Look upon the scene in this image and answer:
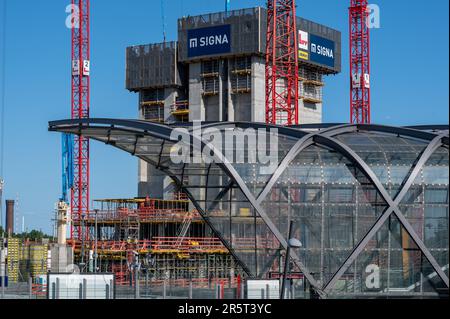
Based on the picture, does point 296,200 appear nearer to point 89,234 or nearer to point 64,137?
point 89,234

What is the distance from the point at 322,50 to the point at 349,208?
8516 centimetres

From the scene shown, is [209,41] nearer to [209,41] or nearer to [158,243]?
[209,41]

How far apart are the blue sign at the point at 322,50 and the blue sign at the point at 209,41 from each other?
12.1m

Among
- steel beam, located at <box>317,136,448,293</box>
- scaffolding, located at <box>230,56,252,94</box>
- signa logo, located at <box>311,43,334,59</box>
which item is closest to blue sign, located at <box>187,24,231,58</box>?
scaffolding, located at <box>230,56,252,94</box>

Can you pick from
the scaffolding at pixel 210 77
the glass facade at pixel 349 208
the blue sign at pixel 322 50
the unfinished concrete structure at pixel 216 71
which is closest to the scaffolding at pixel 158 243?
the unfinished concrete structure at pixel 216 71

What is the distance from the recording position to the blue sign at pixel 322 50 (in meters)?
119

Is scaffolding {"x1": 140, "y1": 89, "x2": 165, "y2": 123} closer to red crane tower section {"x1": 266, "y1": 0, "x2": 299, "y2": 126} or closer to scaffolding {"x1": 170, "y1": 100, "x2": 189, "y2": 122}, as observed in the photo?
scaffolding {"x1": 170, "y1": 100, "x2": 189, "y2": 122}

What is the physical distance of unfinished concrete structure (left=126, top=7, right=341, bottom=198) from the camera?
111m

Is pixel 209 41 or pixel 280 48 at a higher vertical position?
pixel 209 41

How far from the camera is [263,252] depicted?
40062 mm

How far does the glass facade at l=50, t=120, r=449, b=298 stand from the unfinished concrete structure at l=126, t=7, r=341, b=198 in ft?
225

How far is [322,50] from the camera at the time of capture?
12175 cm

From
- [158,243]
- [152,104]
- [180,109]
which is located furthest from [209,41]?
[158,243]
